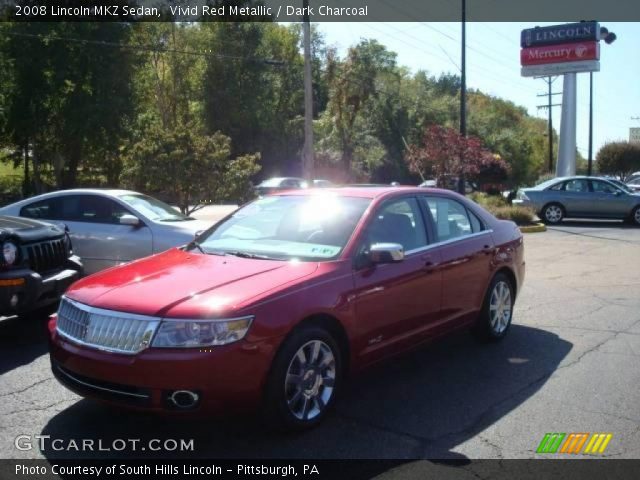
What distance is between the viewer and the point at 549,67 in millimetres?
34438

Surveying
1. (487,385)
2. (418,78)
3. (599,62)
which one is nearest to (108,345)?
(487,385)

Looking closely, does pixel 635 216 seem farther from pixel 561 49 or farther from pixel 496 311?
pixel 561 49

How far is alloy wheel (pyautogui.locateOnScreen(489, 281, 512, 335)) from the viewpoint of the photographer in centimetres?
627

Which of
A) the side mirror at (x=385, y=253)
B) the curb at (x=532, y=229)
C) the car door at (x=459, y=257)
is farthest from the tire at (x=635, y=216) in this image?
the side mirror at (x=385, y=253)

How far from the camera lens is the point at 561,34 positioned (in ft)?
113

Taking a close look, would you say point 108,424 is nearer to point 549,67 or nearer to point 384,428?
point 384,428

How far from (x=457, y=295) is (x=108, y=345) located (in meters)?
3.08

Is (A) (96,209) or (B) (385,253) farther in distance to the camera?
(A) (96,209)

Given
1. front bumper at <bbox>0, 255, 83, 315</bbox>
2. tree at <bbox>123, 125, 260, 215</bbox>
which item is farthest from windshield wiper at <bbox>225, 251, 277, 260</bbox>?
tree at <bbox>123, 125, 260, 215</bbox>

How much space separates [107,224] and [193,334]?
5.71m

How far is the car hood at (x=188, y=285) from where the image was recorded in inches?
150

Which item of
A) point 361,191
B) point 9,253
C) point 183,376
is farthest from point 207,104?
point 183,376
